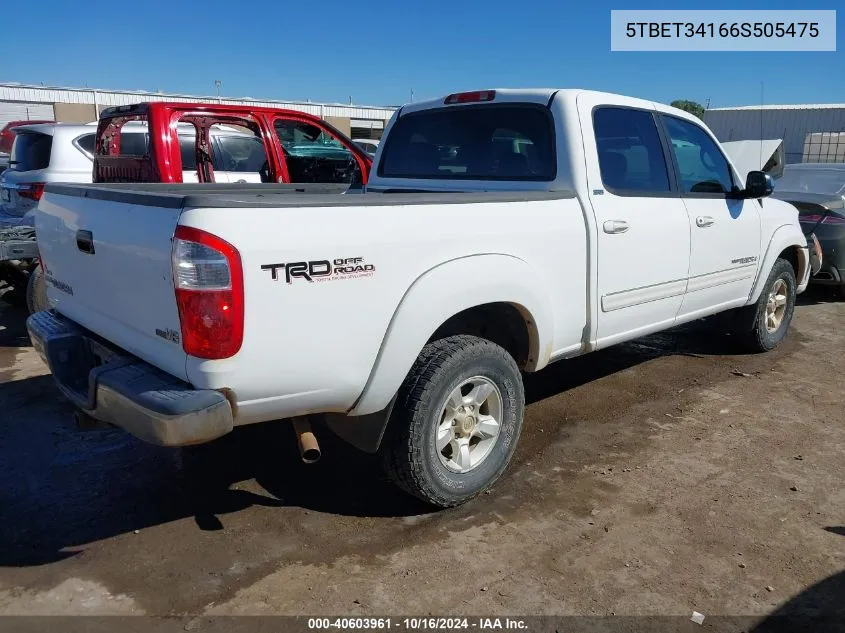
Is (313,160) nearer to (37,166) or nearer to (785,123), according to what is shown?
(37,166)

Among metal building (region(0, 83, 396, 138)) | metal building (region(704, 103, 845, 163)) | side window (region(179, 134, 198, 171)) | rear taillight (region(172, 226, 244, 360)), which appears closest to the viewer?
rear taillight (region(172, 226, 244, 360))

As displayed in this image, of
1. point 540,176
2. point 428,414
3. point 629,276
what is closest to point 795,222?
point 629,276

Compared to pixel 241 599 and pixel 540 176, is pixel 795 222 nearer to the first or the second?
pixel 540 176

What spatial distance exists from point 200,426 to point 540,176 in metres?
2.37

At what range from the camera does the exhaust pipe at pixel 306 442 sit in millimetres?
2885

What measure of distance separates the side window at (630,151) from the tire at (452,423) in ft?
4.42

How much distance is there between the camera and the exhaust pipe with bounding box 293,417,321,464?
9.46 ft

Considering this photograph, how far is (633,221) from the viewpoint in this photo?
4000 millimetres

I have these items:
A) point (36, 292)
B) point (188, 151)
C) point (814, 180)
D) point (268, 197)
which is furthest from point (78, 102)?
point (268, 197)

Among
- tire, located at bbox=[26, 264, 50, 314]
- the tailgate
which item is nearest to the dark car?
the tailgate

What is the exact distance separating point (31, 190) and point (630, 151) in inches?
244

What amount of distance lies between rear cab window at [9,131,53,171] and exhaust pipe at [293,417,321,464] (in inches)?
244

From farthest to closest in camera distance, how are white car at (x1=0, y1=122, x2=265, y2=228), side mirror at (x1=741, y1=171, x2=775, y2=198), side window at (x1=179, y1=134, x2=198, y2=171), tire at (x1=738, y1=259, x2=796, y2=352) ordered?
white car at (x1=0, y1=122, x2=265, y2=228) < side window at (x1=179, y1=134, x2=198, y2=171) < tire at (x1=738, y1=259, x2=796, y2=352) < side mirror at (x1=741, y1=171, x2=775, y2=198)

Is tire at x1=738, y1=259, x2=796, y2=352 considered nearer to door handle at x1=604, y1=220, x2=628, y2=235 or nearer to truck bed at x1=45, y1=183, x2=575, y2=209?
door handle at x1=604, y1=220, x2=628, y2=235
